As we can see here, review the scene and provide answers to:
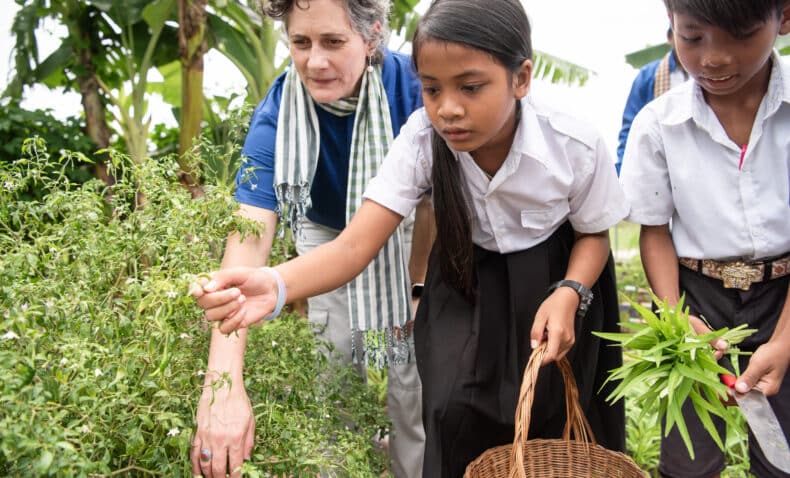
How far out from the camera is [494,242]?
1.95 m

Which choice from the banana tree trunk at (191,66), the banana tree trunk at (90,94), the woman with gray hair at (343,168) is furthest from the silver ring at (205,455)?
the banana tree trunk at (90,94)

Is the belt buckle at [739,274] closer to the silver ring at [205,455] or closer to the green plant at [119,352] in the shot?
the green plant at [119,352]

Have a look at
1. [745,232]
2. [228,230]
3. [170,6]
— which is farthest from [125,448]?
[170,6]

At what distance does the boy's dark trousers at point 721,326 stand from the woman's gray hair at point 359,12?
106 centimetres

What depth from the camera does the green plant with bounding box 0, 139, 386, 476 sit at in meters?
1.26

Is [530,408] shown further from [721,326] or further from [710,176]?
[710,176]

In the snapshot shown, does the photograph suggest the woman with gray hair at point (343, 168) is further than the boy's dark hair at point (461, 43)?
Yes

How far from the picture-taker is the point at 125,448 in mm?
1480

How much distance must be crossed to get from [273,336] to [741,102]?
133cm

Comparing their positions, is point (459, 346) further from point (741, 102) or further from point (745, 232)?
point (741, 102)

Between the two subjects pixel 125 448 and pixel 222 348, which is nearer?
pixel 125 448

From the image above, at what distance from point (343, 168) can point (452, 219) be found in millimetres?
576

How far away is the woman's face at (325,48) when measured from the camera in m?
2.00

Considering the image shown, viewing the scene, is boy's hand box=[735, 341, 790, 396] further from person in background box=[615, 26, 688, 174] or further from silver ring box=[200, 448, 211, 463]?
silver ring box=[200, 448, 211, 463]
